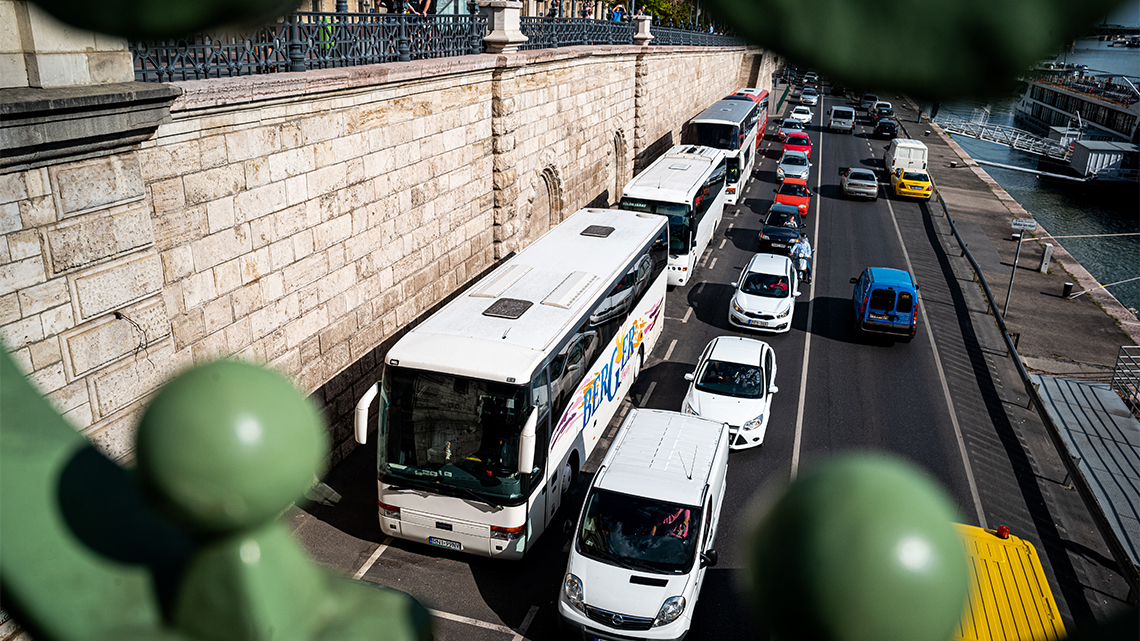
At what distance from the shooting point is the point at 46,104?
771 cm

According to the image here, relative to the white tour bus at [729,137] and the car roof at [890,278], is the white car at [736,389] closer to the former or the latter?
the car roof at [890,278]

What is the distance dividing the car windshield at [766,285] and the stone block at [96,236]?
16305mm

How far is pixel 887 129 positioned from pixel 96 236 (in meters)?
64.4

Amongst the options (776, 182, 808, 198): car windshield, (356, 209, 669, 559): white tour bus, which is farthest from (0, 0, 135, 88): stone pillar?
(776, 182, 808, 198): car windshield

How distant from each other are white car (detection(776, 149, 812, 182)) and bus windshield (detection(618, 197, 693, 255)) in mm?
17086

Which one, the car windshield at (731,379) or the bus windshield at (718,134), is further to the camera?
the bus windshield at (718,134)

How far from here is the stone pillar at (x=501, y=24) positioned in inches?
777

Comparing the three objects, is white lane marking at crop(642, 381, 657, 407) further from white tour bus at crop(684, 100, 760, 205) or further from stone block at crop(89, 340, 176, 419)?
white tour bus at crop(684, 100, 760, 205)

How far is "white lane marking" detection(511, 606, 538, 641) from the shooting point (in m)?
11.1

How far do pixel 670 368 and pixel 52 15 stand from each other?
19602 millimetres

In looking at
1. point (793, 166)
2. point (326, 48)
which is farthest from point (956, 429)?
point (793, 166)

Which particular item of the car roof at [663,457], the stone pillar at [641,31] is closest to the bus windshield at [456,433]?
the car roof at [663,457]

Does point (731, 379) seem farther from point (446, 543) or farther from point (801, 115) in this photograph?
point (801, 115)

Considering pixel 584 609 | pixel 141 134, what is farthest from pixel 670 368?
pixel 141 134
